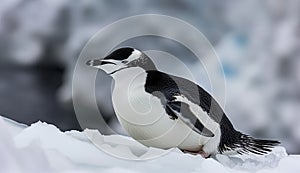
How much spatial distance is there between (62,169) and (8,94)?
390 millimetres

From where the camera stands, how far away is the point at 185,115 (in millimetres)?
924

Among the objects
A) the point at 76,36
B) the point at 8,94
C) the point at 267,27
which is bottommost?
the point at 8,94

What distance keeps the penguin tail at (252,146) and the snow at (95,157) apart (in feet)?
0.06

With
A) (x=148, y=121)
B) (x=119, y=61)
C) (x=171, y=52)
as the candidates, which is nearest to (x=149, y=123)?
(x=148, y=121)

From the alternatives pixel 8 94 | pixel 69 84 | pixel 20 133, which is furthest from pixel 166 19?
pixel 20 133

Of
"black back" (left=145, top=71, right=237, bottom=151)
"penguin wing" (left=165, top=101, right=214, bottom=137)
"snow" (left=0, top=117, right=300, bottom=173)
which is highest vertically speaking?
"black back" (left=145, top=71, right=237, bottom=151)

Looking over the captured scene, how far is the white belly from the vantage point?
0.92 metres

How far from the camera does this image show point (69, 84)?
1170 millimetres

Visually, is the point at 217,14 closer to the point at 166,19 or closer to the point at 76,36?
the point at 166,19

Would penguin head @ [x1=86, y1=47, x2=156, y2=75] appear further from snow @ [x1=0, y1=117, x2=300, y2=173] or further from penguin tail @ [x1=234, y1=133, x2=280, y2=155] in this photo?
penguin tail @ [x1=234, y1=133, x2=280, y2=155]

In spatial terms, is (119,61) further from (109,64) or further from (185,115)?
(185,115)

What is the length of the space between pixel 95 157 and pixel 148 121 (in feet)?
0.39

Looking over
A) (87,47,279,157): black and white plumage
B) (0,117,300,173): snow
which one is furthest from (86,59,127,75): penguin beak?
(0,117,300,173): snow

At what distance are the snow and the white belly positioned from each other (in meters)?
0.02
